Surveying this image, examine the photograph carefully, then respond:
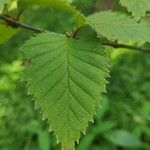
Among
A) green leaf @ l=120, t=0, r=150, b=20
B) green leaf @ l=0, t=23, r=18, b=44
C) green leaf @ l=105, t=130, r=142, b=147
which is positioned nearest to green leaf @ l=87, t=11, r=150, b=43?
green leaf @ l=120, t=0, r=150, b=20

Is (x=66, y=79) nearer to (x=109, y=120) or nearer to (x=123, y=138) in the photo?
(x=123, y=138)

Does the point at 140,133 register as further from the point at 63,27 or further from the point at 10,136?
the point at 63,27

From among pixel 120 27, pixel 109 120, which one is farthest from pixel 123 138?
pixel 120 27

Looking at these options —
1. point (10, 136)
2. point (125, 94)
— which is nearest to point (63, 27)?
point (125, 94)

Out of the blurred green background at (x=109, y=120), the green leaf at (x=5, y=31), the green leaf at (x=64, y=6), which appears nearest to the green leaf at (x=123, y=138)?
the blurred green background at (x=109, y=120)

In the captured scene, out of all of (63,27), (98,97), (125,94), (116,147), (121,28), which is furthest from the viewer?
(63,27)

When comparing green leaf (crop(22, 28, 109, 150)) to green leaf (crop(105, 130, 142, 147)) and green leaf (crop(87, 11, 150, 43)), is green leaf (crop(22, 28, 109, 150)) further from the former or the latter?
green leaf (crop(105, 130, 142, 147))
